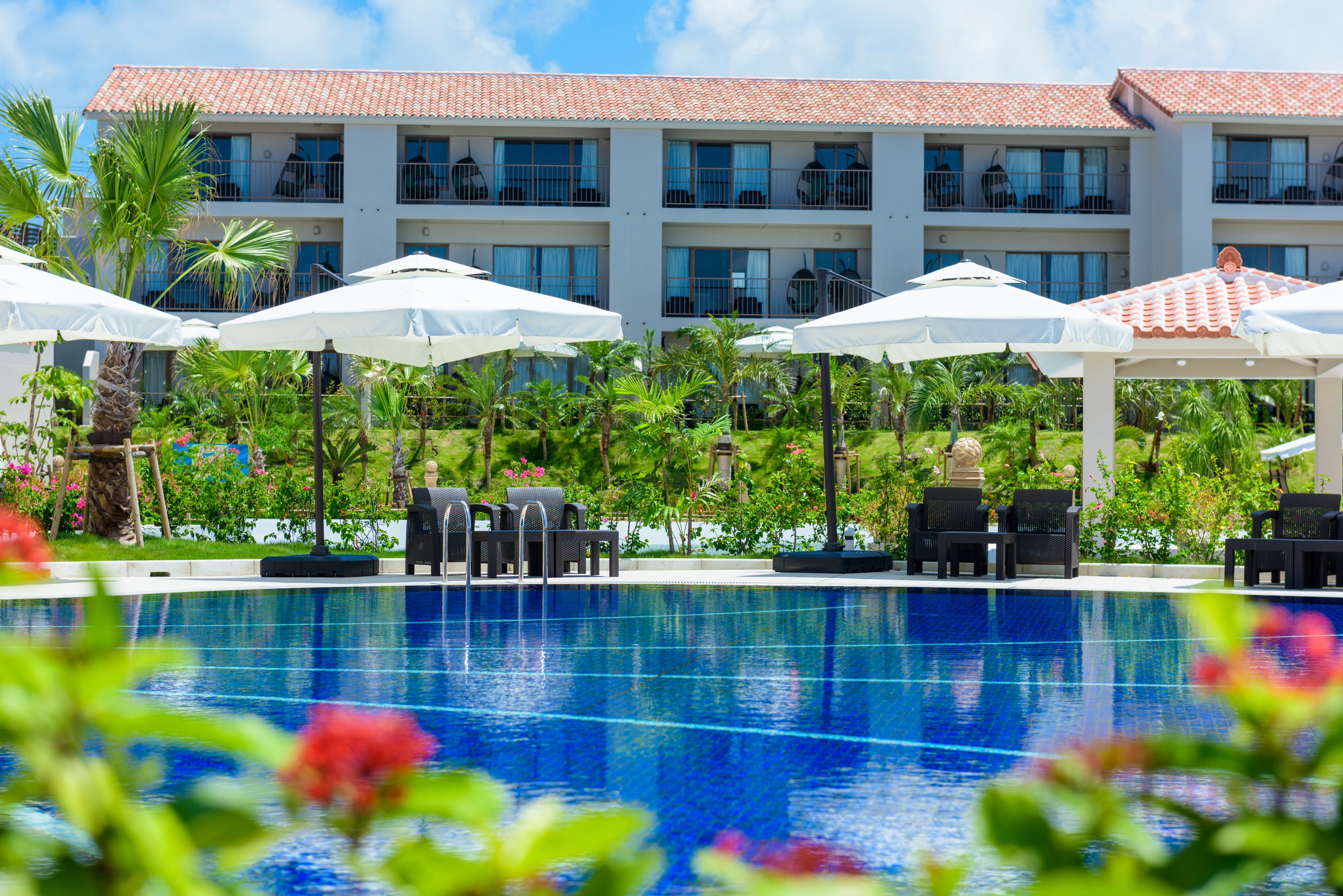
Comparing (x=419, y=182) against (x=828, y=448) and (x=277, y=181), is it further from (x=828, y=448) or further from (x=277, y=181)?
(x=828, y=448)

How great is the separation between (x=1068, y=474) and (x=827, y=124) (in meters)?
21.6

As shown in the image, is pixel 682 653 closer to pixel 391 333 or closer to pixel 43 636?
pixel 43 636

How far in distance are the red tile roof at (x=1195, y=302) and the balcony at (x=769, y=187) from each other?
20.0 metres

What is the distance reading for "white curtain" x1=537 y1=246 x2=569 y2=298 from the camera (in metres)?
37.0

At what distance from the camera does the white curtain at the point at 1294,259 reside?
37.0 metres

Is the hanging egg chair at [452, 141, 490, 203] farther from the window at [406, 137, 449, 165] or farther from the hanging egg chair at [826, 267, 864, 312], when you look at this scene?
the hanging egg chair at [826, 267, 864, 312]

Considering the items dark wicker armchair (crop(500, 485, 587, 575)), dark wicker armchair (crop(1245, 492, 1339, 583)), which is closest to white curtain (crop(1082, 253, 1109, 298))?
dark wicker armchair (crop(1245, 492, 1339, 583))

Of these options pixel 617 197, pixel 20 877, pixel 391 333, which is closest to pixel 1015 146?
pixel 617 197

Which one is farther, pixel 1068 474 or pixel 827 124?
pixel 827 124

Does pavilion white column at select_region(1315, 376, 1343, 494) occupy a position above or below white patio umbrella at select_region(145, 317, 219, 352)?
below

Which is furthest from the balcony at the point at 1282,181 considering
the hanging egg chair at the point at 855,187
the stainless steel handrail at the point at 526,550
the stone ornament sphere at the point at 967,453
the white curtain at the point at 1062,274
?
the stainless steel handrail at the point at 526,550

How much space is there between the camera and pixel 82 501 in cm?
1512

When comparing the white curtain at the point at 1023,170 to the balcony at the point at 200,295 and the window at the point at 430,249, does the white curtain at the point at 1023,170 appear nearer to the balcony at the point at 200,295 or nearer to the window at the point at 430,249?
the window at the point at 430,249

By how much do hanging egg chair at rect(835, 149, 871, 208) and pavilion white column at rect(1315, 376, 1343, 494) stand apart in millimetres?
21481
